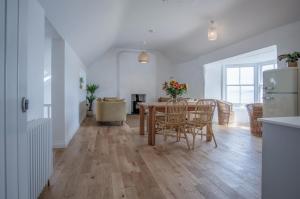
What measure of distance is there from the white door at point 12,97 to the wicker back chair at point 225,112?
6058 millimetres

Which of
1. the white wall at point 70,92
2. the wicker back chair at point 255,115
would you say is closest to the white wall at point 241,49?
the wicker back chair at point 255,115

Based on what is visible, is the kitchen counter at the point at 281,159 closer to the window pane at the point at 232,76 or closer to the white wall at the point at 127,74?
the window pane at the point at 232,76

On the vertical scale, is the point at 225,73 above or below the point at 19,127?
above

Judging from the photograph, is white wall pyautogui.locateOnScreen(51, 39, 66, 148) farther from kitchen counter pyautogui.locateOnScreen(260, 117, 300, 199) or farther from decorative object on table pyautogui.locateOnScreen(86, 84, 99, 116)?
decorative object on table pyautogui.locateOnScreen(86, 84, 99, 116)

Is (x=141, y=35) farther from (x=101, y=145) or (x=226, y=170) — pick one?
(x=226, y=170)

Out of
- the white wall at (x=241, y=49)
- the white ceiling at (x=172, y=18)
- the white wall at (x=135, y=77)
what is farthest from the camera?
the white wall at (x=135, y=77)

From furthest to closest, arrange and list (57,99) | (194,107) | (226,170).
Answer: (194,107) → (57,99) → (226,170)

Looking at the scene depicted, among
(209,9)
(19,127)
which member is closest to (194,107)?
(209,9)

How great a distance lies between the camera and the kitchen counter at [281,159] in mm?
1242

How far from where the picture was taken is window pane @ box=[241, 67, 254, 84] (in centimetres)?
691

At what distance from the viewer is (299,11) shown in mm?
3467

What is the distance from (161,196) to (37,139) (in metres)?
1.22

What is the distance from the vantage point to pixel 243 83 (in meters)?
7.11

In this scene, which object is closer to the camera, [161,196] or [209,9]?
[161,196]
